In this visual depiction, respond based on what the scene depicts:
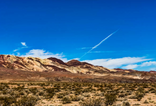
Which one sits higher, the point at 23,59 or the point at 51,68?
the point at 23,59

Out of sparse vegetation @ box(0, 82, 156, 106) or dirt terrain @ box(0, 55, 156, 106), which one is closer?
sparse vegetation @ box(0, 82, 156, 106)

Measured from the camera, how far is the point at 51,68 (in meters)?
126

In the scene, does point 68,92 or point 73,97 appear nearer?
point 73,97

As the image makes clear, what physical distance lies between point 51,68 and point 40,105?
114904 millimetres

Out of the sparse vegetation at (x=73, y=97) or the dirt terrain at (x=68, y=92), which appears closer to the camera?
the sparse vegetation at (x=73, y=97)

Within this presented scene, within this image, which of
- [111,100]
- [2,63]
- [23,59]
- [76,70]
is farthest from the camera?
[76,70]

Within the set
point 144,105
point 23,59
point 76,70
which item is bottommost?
point 144,105

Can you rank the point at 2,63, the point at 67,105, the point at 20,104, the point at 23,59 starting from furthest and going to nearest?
the point at 23,59
the point at 2,63
the point at 67,105
the point at 20,104

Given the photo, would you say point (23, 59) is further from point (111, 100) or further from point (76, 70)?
point (111, 100)

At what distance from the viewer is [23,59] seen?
12462 cm

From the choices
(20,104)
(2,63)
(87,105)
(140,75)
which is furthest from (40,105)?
(140,75)

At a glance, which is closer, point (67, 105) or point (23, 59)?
point (67, 105)

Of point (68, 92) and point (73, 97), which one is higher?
point (68, 92)

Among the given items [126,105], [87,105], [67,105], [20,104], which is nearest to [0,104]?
[20,104]
